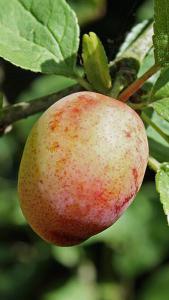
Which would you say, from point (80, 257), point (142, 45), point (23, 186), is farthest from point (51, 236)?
point (80, 257)

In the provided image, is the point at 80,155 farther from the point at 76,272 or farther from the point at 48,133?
the point at 76,272

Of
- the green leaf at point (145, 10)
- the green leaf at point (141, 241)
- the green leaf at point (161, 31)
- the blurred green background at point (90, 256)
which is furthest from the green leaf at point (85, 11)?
the green leaf at point (161, 31)

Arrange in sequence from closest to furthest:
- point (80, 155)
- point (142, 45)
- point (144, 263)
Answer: point (80, 155)
point (142, 45)
point (144, 263)

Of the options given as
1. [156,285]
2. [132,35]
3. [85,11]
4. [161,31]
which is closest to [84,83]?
[161,31]

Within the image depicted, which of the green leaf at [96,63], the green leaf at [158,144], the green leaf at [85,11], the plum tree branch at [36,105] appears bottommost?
the green leaf at [85,11]

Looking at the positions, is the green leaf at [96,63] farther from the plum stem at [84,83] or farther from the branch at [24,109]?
the branch at [24,109]

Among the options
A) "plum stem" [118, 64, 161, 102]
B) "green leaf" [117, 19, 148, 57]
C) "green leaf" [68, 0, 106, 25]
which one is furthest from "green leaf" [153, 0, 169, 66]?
"green leaf" [68, 0, 106, 25]

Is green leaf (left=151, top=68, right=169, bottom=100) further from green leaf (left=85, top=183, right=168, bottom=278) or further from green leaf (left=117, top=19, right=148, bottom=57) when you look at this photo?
green leaf (left=85, top=183, right=168, bottom=278)

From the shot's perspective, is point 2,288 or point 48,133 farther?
point 2,288
